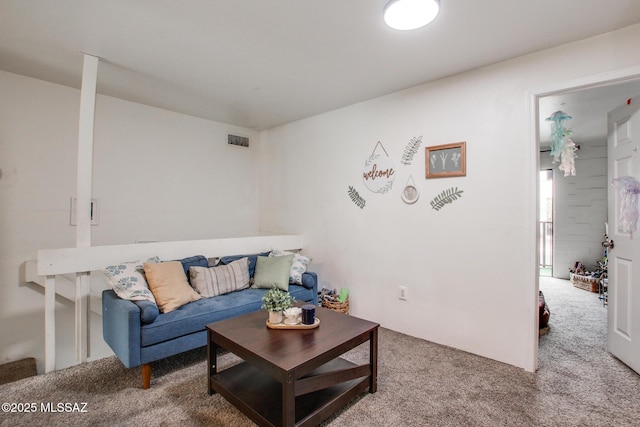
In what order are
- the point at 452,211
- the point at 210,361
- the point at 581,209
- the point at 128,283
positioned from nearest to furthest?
the point at 210,361 < the point at 128,283 < the point at 452,211 < the point at 581,209

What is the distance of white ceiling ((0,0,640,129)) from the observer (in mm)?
1869

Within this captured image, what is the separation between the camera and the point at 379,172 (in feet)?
10.7

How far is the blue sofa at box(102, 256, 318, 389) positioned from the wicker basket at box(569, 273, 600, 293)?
5.11 meters

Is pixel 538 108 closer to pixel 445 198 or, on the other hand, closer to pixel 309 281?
pixel 445 198

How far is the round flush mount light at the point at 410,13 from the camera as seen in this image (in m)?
1.77

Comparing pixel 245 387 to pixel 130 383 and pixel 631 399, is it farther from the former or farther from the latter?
pixel 631 399

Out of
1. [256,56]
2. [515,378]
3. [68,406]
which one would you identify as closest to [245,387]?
[68,406]

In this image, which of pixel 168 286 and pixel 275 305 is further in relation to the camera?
pixel 168 286

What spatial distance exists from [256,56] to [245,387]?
7.77ft

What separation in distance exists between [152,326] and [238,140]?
9.34ft

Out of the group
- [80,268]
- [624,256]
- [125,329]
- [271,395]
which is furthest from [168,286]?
[624,256]

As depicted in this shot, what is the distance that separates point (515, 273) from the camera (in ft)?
8.00

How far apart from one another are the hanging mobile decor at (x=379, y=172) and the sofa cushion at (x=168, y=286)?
6.59 feet

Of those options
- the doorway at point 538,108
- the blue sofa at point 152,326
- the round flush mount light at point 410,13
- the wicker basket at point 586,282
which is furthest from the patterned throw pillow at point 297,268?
the wicker basket at point 586,282
